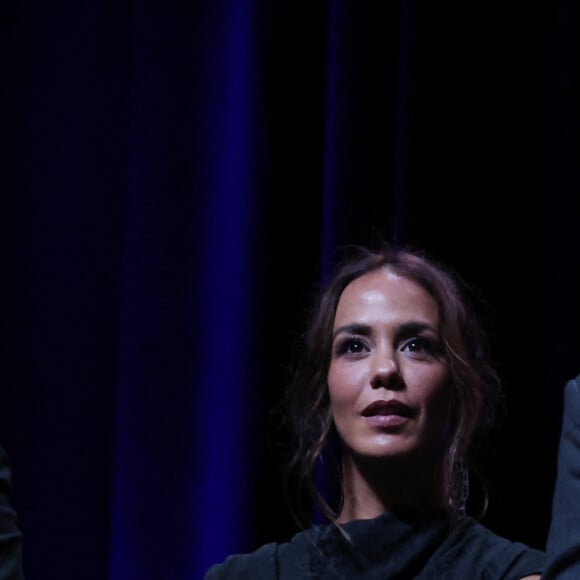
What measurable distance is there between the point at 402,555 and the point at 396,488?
0.10 m

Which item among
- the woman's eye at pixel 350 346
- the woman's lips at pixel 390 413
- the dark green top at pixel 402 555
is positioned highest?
the woman's eye at pixel 350 346

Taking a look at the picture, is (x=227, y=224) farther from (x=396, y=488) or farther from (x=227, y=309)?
(x=396, y=488)

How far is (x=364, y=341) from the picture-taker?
157 centimetres

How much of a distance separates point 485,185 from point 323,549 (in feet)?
2.33

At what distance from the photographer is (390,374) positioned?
1.50 meters

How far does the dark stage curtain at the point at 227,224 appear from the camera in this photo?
5.97 ft

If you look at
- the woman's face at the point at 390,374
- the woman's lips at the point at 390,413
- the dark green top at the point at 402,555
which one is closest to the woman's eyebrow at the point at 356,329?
the woman's face at the point at 390,374

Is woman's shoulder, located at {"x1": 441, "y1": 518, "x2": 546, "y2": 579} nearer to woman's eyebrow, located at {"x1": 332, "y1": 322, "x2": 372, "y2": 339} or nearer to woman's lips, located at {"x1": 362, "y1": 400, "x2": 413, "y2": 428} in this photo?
woman's lips, located at {"x1": 362, "y1": 400, "x2": 413, "y2": 428}

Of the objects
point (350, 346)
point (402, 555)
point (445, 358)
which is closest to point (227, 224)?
point (350, 346)

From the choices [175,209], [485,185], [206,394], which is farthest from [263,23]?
[206,394]

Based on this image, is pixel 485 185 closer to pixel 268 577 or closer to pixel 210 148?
pixel 210 148

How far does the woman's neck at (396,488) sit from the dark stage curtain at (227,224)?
326 mm

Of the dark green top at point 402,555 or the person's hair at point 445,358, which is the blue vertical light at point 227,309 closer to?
the person's hair at point 445,358

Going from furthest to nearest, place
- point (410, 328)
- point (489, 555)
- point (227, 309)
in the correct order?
point (227, 309), point (410, 328), point (489, 555)
